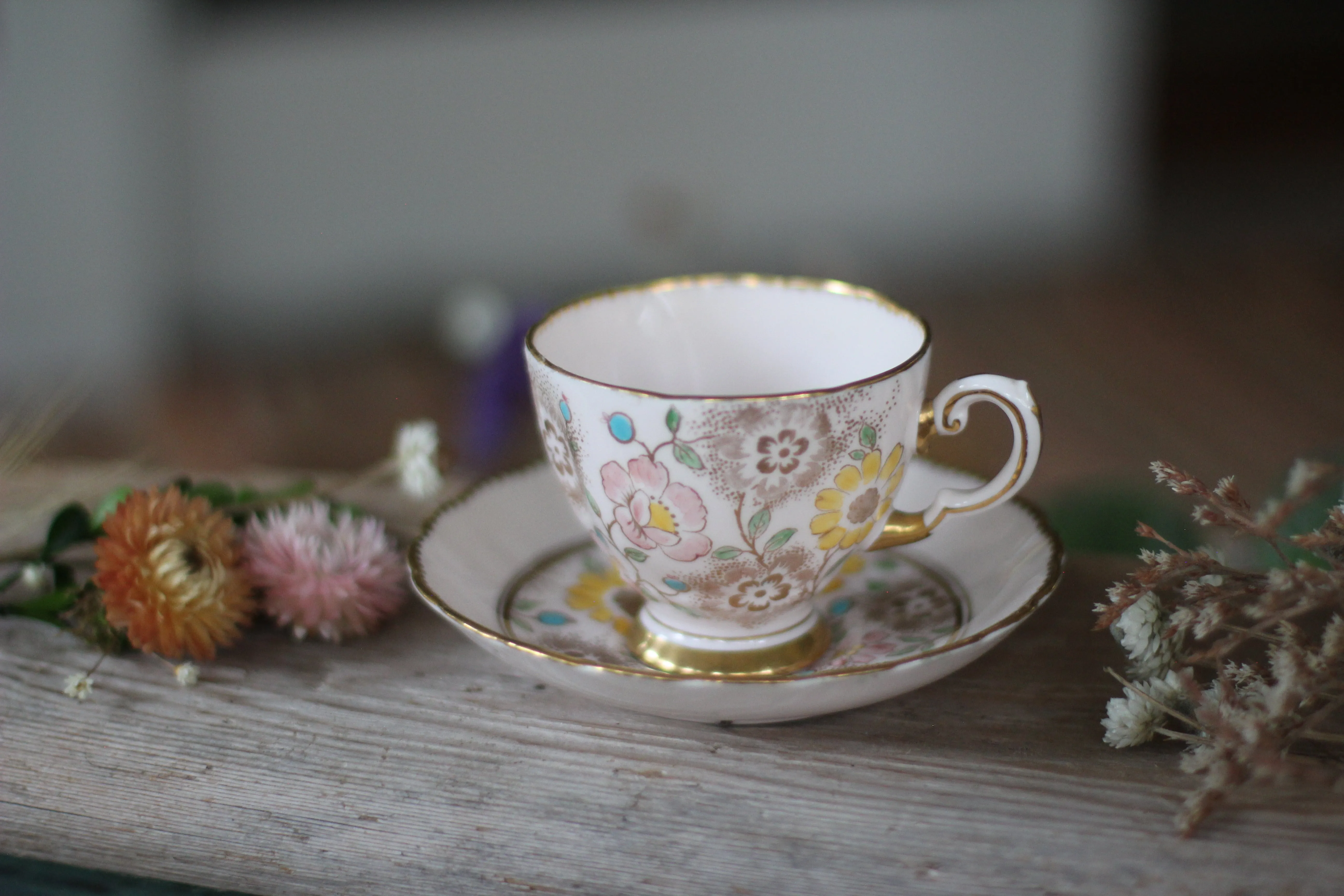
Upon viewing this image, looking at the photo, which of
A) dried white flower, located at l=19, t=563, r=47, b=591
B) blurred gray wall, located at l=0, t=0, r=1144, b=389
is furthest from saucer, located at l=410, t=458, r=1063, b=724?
blurred gray wall, located at l=0, t=0, r=1144, b=389

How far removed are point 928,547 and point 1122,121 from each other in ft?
9.95

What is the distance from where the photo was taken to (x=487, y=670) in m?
0.56

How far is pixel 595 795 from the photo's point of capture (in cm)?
47

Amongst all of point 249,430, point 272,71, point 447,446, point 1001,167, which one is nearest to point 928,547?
point 447,446

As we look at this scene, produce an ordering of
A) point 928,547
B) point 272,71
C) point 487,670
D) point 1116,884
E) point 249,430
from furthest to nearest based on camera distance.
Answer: point 272,71
point 249,430
point 928,547
point 487,670
point 1116,884

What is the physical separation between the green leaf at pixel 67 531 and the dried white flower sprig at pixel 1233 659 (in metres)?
0.55

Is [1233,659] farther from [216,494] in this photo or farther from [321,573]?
[216,494]

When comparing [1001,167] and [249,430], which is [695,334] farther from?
[1001,167]

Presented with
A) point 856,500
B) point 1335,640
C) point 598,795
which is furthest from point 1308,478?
point 598,795

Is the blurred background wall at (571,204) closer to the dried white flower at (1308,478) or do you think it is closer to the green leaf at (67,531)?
the green leaf at (67,531)

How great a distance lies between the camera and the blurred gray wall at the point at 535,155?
255 cm

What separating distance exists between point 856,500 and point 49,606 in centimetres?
43

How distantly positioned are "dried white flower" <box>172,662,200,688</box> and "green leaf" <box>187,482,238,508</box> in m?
0.12

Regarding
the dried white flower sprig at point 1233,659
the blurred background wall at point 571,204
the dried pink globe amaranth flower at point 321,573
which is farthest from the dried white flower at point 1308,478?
the blurred background wall at point 571,204
